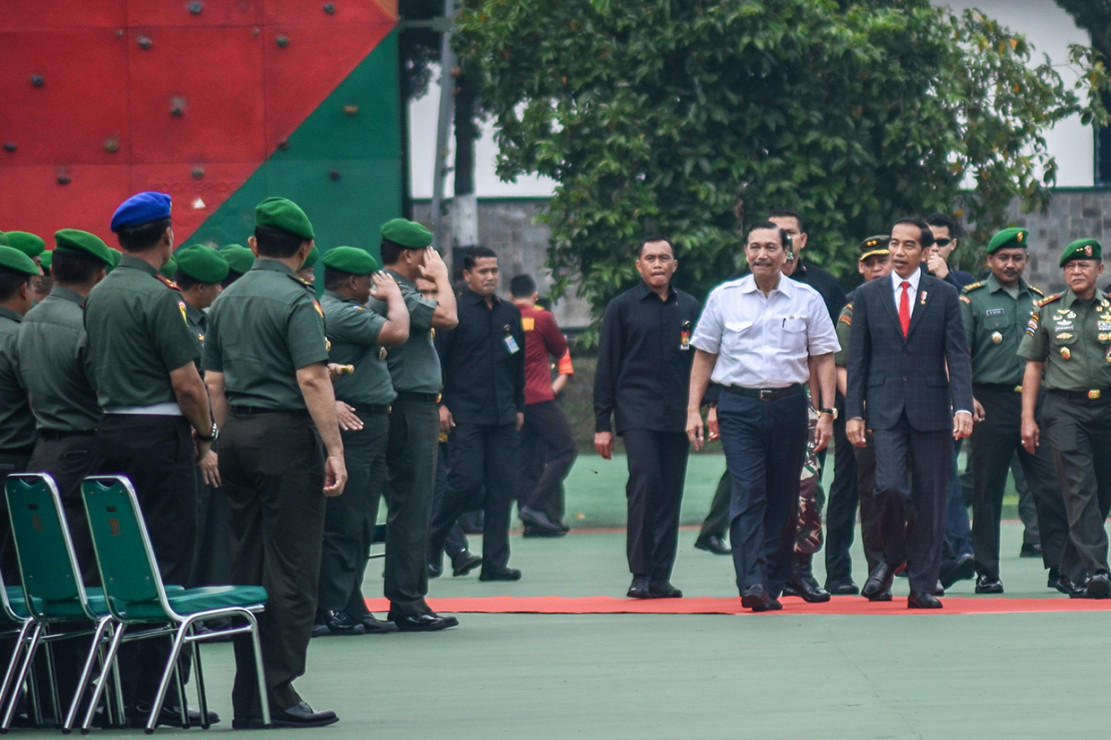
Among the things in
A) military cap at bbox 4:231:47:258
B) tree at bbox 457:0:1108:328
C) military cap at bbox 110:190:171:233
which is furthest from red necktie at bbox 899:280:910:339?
tree at bbox 457:0:1108:328

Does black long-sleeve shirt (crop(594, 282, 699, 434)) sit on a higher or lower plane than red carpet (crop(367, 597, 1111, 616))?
higher

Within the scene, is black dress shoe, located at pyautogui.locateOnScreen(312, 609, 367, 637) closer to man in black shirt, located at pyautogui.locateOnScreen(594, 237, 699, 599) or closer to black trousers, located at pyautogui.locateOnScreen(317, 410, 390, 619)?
black trousers, located at pyautogui.locateOnScreen(317, 410, 390, 619)

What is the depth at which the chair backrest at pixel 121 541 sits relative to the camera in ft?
20.0

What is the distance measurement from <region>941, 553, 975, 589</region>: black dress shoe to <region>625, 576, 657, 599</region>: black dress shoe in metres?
1.65

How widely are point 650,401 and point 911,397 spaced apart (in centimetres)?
148

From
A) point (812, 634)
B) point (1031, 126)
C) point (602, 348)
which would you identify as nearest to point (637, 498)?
point (602, 348)

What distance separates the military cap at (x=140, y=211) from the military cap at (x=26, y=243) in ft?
5.19

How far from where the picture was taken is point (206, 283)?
8391 millimetres

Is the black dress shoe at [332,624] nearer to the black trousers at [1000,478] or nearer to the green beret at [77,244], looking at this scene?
the green beret at [77,244]

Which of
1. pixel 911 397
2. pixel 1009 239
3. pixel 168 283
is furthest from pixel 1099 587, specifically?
pixel 168 283

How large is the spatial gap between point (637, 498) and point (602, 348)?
0.87 meters

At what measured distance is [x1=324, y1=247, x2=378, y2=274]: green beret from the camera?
28.7ft

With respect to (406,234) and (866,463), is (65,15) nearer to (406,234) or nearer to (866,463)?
(406,234)

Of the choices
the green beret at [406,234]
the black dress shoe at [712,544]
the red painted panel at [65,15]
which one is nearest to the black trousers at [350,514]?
the green beret at [406,234]
